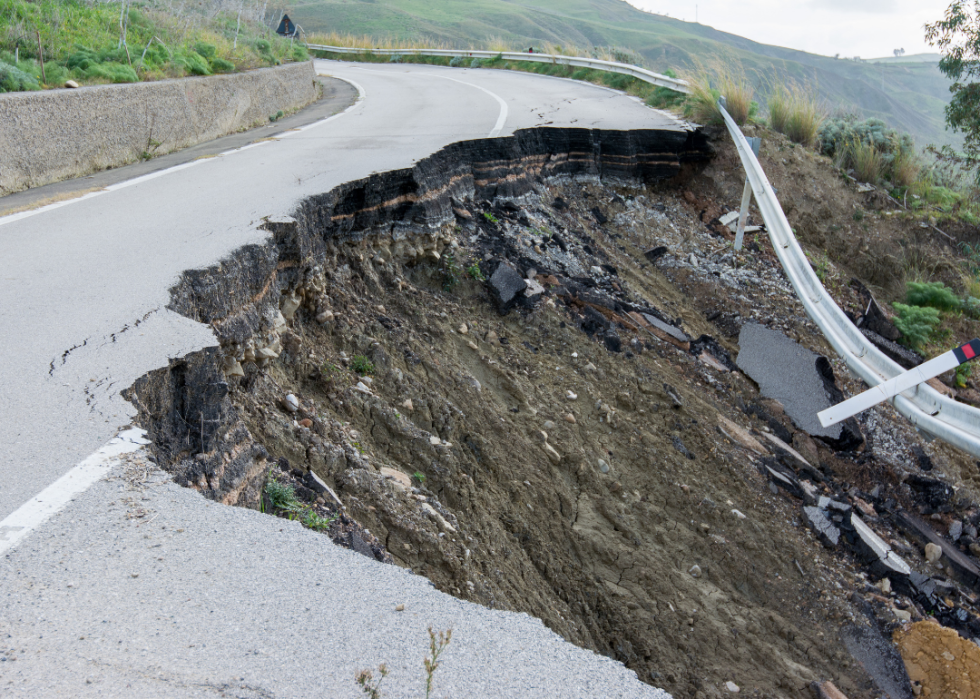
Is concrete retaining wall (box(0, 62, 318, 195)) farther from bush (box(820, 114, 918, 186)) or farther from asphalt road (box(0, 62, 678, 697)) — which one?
bush (box(820, 114, 918, 186))

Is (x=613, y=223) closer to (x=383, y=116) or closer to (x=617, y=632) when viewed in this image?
(x=383, y=116)

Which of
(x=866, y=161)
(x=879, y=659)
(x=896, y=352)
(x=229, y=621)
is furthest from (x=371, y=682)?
(x=866, y=161)

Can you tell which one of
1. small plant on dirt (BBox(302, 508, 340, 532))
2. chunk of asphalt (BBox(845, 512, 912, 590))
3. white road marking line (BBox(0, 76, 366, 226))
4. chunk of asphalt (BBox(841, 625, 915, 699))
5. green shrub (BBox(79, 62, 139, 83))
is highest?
green shrub (BBox(79, 62, 139, 83))

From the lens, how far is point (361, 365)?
557cm

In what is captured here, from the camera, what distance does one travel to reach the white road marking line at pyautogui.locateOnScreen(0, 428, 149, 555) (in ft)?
8.15

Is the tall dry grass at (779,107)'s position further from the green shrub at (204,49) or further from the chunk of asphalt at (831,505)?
the green shrub at (204,49)

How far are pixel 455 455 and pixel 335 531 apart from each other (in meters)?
1.71

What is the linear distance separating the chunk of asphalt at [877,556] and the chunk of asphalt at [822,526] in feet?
0.50

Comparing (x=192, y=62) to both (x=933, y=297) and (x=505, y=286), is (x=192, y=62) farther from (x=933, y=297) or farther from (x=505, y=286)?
(x=933, y=297)

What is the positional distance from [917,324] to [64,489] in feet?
34.3

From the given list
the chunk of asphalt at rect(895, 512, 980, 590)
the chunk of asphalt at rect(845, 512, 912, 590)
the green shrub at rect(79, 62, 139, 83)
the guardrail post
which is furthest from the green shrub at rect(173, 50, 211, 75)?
the chunk of asphalt at rect(895, 512, 980, 590)

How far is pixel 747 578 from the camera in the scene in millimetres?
5262

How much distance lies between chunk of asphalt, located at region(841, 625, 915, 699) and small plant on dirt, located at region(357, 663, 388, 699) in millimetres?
4268

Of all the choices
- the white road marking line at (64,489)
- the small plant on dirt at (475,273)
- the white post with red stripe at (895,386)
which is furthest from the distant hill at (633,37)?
the white road marking line at (64,489)
